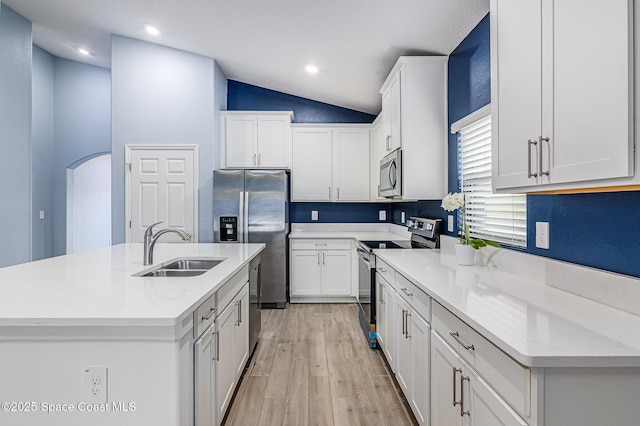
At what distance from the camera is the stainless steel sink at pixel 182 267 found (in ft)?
7.38

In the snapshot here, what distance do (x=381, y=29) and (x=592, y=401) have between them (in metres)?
2.77

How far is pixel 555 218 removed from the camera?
5.66 ft

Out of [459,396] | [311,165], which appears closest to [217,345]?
[459,396]

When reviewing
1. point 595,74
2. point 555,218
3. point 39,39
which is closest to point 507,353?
point 595,74

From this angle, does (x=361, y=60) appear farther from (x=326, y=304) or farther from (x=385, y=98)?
(x=326, y=304)

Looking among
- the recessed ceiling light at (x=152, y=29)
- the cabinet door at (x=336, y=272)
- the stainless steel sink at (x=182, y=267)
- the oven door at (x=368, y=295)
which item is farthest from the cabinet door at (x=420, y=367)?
the recessed ceiling light at (x=152, y=29)

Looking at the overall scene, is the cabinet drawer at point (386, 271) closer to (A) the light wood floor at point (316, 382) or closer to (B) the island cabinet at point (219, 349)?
(A) the light wood floor at point (316, 382)

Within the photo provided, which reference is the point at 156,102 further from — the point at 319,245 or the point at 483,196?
the point at 483,196

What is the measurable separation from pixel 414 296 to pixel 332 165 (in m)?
3.18

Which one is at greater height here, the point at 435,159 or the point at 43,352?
the point at 435,159

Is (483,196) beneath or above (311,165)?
beneath

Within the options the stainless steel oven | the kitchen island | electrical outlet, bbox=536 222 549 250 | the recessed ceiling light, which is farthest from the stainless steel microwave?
the recessed ceiling light

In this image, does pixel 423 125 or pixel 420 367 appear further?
pixel 423 125

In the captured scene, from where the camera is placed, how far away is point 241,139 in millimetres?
4797
